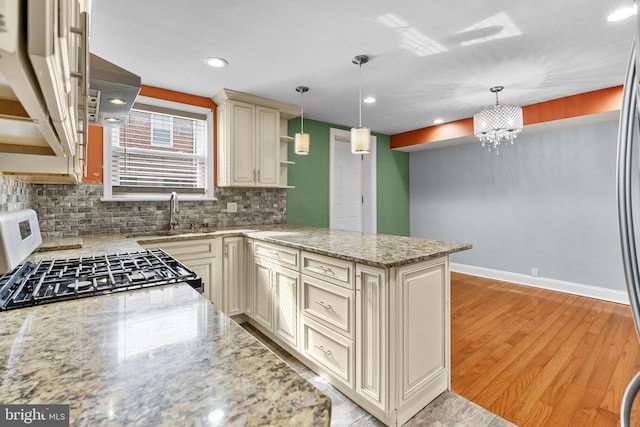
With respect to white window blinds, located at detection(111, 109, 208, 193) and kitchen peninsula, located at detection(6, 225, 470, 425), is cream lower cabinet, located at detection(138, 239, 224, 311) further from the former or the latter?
white window blinds, located at detection(111, 109, 208, 193)

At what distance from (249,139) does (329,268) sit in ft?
6.52

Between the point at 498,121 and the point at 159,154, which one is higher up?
the point at 498,121

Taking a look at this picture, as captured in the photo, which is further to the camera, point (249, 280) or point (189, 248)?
point (249, 280)

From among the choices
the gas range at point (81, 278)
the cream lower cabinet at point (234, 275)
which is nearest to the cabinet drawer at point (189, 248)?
the cream lower cabinet at point (234, 275)

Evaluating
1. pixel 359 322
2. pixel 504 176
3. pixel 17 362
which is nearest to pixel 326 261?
pixel 359 322

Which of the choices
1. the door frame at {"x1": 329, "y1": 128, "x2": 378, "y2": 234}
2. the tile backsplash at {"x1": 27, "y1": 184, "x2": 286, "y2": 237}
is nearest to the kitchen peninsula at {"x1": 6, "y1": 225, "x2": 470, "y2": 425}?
the tile backsplash at {"x1": 27, "y1": 184, "x2": 286, "y2": 237}

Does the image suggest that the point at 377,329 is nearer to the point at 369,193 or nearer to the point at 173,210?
the point at 173,210

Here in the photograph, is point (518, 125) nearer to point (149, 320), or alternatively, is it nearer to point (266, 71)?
point (266, 71)

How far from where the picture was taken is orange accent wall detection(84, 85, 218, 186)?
2738mm

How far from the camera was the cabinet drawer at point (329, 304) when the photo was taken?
183 cm

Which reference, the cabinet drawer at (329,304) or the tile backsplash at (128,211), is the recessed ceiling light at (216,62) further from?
the cabinet drawer at (329,304)

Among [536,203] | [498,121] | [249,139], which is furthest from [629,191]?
[536,203]

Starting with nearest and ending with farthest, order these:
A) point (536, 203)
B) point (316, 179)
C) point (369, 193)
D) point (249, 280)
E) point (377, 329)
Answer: point (377, 329) < point (249, 280) < point (536, 203) < point (316, 179) < point (369, 193)

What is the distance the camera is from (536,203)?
13.8 feet
